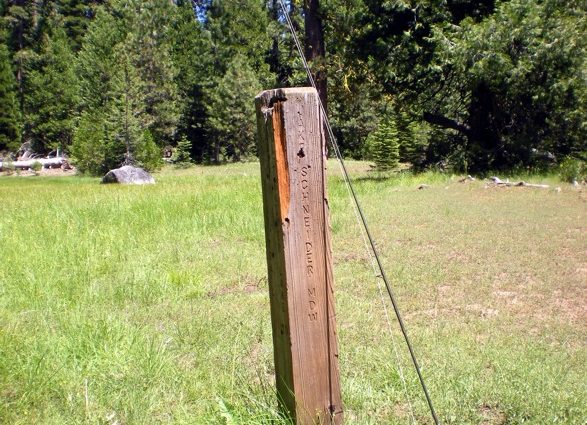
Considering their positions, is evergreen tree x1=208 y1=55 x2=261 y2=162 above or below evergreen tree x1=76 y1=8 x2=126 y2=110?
below

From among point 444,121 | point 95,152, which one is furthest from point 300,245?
point 95,152

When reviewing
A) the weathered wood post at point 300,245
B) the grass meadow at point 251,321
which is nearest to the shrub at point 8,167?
the grass meadow at point 251,321

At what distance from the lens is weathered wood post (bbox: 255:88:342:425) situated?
2.12 m

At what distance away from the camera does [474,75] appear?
14453 millimetres

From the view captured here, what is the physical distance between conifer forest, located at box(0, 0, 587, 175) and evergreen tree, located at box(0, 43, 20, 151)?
4.3 inches

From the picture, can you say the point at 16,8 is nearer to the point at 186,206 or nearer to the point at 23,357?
the point at 186,206

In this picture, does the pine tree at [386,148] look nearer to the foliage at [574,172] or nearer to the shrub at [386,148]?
the shrub at [386,148]

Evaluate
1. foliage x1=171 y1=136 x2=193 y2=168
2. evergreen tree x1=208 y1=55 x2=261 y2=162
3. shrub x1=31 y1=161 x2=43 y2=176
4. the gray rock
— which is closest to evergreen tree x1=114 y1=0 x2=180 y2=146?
foliage x1=171 y1=136 x2=193 y2=168

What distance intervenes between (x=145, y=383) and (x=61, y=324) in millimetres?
1106

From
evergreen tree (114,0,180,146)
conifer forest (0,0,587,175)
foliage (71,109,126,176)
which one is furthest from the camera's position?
evergreen tree (114,0,180,146)

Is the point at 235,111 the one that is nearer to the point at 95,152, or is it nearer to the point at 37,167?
the point at 95,152

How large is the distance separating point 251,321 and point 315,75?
553 inches

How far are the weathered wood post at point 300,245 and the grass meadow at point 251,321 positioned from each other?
0.31m

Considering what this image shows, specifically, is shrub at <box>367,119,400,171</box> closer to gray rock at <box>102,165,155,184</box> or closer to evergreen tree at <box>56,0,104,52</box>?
gray rock at <box>102,165,155,184</box>
